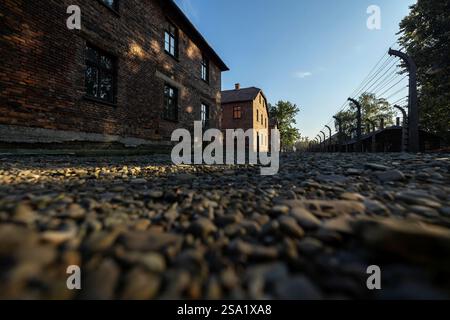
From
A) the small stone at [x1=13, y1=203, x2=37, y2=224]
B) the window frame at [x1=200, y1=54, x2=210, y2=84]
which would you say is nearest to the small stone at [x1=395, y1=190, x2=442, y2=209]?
the small stone at [x1=13, y1=203, x2=37, y2=224]

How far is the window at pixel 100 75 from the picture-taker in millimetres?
5953

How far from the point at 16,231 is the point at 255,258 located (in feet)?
3.54

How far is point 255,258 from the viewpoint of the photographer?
2.88 feet

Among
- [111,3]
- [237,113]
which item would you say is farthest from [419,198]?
[237,113]

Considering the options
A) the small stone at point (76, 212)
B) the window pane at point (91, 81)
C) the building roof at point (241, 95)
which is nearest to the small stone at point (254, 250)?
the small stone at point (76, 212)

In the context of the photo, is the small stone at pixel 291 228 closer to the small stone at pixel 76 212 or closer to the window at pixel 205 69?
the small stone at pixel 76 212

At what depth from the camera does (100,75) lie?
6.25 meters

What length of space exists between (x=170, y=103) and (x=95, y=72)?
3554 millimetres

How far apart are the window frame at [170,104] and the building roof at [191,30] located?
312 cm

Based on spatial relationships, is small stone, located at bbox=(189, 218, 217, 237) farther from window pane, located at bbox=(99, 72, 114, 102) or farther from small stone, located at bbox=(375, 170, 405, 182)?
window pane, located at bbox=(99, 72, 114, 102)

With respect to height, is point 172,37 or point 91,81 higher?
point 172,37

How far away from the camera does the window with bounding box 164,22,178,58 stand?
364 inches

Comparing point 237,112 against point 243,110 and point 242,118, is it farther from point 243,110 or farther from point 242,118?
point 242,118
